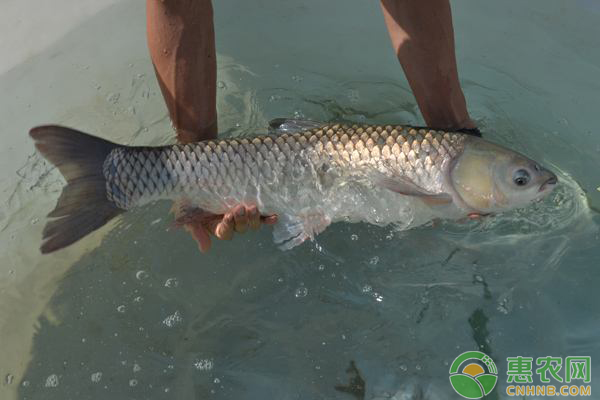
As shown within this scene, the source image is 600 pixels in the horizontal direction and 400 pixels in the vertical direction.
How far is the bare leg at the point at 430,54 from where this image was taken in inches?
78.4

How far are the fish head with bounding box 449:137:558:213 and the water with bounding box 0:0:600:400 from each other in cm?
42

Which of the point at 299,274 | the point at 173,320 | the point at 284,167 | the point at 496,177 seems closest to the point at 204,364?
the point at 173,320

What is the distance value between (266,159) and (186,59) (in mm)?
468

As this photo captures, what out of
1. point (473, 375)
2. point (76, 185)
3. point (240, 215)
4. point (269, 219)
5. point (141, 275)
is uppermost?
point (76, 185)

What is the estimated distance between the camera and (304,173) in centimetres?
197

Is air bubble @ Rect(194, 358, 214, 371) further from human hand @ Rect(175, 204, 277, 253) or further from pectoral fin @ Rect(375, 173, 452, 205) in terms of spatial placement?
pectoral fin @ Rect(375, 173, 452, 205)

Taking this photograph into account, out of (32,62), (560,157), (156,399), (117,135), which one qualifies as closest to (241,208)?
(156,399)

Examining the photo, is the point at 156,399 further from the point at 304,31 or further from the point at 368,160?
the point at 304,31

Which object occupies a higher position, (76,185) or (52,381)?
(76,185)

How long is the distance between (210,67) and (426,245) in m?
1.08

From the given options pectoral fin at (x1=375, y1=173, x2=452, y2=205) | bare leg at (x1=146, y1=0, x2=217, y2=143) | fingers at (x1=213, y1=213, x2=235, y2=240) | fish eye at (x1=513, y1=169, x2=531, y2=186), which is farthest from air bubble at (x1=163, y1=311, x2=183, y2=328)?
fish eye at (x1=513, y1=169, x2=531, y2=186)

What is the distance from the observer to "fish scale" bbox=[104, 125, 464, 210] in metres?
1.89

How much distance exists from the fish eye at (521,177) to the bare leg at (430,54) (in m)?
0.35

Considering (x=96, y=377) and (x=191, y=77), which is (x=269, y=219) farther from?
(x=96, y=377)
